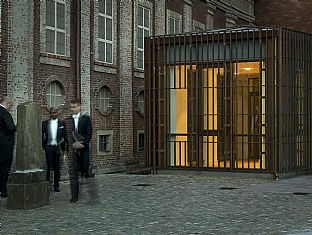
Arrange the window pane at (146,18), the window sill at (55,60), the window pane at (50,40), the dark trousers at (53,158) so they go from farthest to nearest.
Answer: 1. the window pane at (146,18)
2. the window pane at (50,40)
3. the window sill at (55,60)
4. the dark trousers at (53,158)

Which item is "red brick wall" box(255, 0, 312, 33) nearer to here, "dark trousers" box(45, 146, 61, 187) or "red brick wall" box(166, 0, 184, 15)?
"red brick wall" box(166, 0, 184, 15)

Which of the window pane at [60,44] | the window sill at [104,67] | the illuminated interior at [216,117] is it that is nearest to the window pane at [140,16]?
the window sill at [104,67]

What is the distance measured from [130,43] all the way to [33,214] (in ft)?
41.1

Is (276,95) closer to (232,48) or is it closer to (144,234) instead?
(232,48)

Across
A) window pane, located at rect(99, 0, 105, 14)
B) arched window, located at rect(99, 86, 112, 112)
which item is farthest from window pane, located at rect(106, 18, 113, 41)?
arched window, located at rect(99, 86, 112, 112)

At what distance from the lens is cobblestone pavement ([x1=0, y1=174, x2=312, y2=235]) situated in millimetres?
8869

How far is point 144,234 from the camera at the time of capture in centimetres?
834

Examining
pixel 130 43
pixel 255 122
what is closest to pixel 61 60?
pixel 130 43

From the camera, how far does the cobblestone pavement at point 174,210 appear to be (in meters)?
8.87

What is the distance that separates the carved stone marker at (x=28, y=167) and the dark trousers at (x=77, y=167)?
0.53 metres

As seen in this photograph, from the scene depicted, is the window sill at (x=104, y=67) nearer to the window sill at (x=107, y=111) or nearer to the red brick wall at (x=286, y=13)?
the window sill at (x=107, y=111)

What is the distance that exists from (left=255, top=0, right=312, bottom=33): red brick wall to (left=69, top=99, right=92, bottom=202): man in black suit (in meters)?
25.0

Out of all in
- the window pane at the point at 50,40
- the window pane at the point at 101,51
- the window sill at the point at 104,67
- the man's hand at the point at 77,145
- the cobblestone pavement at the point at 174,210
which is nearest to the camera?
the cobblestone pavement at the point at 174,210

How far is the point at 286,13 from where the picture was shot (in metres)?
35.2
